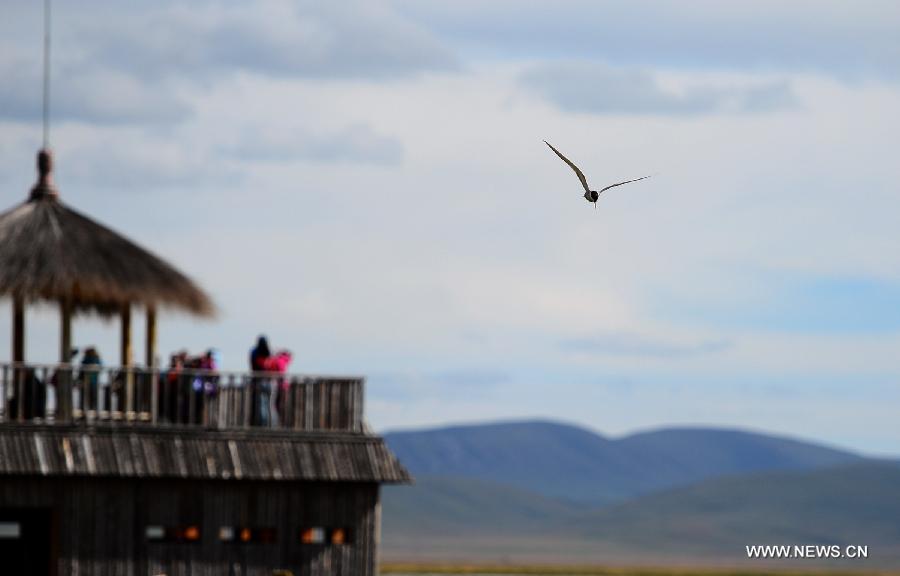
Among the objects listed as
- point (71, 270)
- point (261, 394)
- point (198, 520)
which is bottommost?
point (198, 520)

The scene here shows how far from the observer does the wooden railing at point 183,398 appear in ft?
132

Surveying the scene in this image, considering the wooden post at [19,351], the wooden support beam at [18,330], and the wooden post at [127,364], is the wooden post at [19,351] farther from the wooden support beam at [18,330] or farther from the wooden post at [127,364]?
the wooden post at [127,364]

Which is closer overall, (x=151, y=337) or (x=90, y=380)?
(x=90, y=380)

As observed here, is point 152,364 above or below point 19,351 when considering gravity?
below

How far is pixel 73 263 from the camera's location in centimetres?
4106

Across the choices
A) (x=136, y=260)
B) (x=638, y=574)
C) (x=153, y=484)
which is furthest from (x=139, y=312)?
(x=638, y=574)

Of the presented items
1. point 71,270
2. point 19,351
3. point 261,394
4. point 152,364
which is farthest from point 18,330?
point 261,394

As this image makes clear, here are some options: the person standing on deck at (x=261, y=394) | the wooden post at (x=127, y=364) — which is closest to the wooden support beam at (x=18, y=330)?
the wooden post at (x=127, y=364)

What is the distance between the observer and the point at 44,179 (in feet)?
142

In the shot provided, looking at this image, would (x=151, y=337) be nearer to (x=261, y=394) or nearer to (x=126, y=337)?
(x=126, y=337)

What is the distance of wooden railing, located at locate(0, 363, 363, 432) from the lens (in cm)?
4012

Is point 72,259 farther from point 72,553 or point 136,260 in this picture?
point 72,553

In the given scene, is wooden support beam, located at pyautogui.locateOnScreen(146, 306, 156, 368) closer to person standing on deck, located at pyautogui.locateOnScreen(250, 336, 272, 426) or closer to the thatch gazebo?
the thatch gazebo

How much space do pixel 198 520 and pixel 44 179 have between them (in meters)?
7.50
